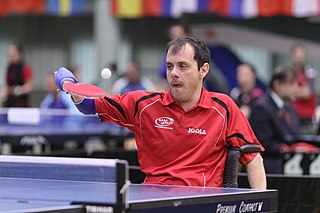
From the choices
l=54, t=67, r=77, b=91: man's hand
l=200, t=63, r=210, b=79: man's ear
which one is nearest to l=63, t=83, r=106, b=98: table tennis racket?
l=54, t=67, r=77, b=91: man's hand

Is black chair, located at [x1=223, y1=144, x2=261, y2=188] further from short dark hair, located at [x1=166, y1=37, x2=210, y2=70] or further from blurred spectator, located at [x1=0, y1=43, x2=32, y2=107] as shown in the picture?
blurred spectator, located at [x1=0, y1=43, x2=32, y2=107]

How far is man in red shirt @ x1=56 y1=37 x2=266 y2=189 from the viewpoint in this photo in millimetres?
6934

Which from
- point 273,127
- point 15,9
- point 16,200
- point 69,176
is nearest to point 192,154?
point 69,176

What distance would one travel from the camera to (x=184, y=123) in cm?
701

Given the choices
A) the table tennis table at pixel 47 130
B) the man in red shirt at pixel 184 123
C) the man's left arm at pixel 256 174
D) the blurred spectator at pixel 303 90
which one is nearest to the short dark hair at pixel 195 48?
the man in red shirt at pixel 184 123

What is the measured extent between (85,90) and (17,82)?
45.4 ft

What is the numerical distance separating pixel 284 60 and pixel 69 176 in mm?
22245

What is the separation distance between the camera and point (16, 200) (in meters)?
5.60

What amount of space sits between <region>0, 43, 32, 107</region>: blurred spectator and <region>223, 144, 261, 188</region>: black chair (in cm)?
1283

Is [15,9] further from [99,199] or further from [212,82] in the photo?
[99,199]

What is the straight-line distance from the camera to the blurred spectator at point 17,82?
19.9 metres

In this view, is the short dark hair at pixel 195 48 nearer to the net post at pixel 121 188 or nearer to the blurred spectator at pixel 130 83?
the net post at pixel 121 188

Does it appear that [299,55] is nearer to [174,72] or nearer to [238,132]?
[238,132]

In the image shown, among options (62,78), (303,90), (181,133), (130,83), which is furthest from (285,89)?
(130,83)
